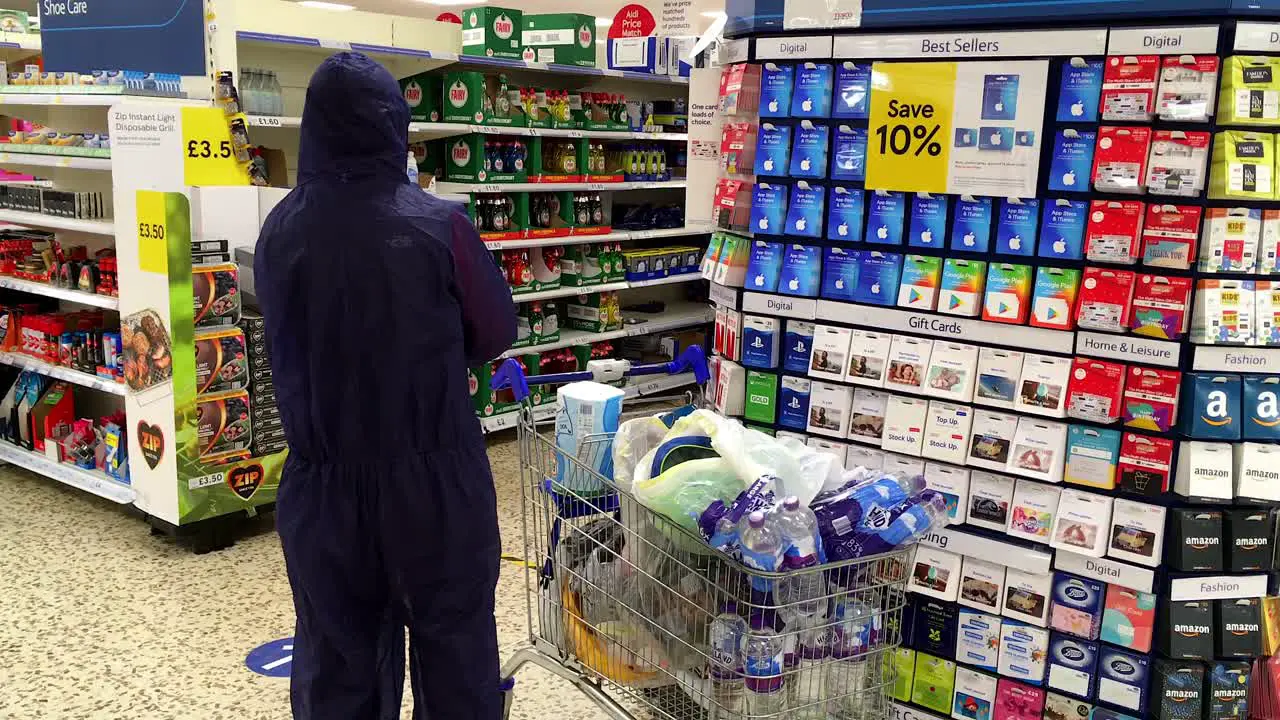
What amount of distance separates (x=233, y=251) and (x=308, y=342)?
9.41 feet

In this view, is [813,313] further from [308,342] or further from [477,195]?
[477,195]

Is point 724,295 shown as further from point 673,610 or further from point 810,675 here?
point 810,675

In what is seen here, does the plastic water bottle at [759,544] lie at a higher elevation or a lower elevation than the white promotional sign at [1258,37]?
lower

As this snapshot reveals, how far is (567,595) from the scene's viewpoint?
2473mm

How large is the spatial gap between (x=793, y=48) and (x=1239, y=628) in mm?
2064

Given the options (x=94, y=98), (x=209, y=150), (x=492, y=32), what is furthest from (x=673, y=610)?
(x=492, y=32)

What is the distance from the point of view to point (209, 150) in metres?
4.26

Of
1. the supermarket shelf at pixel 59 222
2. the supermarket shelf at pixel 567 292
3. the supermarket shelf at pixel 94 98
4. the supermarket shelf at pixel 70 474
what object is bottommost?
the supermarket shelf at pixel 70 474

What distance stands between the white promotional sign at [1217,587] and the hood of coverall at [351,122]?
7.47 feet

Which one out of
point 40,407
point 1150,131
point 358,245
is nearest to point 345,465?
point 358,245

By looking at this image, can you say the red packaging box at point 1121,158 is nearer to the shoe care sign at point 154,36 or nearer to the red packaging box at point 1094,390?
the red packaging box at point 1094,390

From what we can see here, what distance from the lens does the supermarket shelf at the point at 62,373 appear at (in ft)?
15.5

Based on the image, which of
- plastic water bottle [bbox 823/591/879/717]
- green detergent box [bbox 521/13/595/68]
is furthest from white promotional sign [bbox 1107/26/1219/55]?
green detergent box [bbox 521/13/595/68]

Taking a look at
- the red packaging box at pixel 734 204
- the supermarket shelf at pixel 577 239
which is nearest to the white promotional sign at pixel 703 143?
the red packaging box at pixel 734 204
